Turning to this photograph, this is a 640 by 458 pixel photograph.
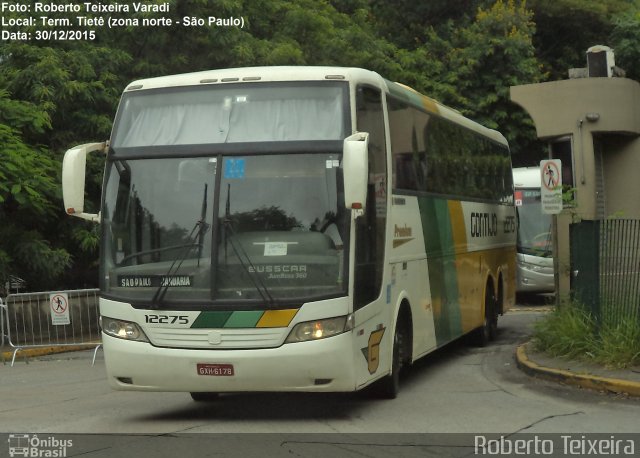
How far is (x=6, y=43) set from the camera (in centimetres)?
2119

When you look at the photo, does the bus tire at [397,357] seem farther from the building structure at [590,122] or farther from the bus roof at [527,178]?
the bus roof at [527,178]

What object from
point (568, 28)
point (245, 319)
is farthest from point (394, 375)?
point (568, 28)

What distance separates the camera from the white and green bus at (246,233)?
9.22 m

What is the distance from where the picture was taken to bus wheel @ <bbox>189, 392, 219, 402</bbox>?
11.2 m

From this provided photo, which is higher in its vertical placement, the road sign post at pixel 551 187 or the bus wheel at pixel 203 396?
the road sign post at pixel 551 187

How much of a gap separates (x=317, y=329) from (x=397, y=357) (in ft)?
6.85

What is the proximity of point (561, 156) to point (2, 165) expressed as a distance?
1057cm

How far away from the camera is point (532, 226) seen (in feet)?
86.2

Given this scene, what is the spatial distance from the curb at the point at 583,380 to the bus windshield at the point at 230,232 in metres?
3.38

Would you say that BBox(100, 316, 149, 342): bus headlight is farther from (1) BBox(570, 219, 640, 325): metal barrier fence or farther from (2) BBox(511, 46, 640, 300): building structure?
(2) BBox(511, 46, 640, 300): building structure

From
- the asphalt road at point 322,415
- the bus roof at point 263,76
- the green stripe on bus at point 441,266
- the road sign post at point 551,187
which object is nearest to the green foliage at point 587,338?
the asphalt road at point 322,415

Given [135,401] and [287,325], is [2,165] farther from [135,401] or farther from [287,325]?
[287,325]

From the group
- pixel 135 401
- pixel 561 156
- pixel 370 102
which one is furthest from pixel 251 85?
pixel 561 156

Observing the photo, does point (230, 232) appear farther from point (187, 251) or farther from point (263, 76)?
point (263, 76)
